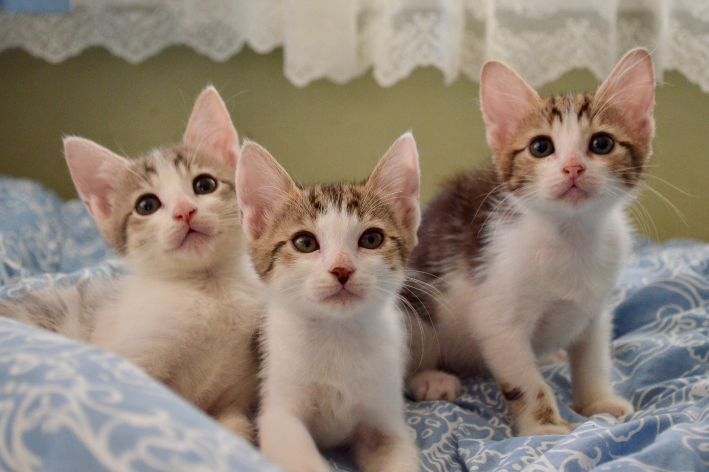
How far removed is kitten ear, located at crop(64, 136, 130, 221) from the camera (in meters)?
1.38

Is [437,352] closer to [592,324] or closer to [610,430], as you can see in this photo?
[592,324]

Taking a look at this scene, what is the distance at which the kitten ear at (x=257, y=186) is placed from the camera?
117cm

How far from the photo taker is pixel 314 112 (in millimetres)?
2676

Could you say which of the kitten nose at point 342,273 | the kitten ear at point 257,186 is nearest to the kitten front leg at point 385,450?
the kitten nose at point 342,273

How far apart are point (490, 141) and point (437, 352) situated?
0.57 m

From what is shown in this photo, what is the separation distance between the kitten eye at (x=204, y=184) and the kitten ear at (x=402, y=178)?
14.8 inches

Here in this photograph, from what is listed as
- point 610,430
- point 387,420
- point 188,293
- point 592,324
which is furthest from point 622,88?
point 188,293

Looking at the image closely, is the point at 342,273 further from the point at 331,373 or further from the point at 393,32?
the point at 393,32

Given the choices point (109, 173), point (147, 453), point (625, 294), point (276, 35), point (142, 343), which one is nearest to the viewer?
point (147, 453)

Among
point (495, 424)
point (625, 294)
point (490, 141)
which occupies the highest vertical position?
point (490, 141)

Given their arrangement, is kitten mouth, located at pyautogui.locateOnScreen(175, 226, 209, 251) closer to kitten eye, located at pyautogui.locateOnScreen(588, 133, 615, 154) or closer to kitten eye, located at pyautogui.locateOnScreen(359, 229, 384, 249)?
kitten eye, located at pyautogui.locateOnScreen(359, 229, 384, 249)

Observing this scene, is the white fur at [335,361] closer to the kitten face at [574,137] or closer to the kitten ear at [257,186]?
the kitten ear at [257,186]

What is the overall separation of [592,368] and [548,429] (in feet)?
0.95

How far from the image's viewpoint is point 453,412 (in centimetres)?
138
